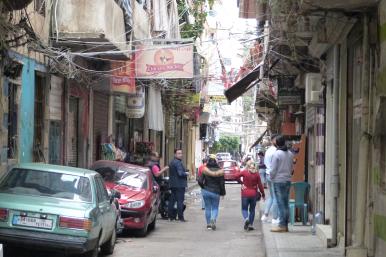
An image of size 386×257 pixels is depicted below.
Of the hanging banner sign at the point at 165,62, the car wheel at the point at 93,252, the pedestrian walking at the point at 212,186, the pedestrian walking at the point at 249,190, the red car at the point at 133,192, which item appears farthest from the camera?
the hanging banner sign at the point at 165,62

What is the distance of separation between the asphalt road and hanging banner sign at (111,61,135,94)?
4343 mm

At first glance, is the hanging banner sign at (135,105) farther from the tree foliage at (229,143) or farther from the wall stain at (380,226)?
the tree foliage at (229,143)

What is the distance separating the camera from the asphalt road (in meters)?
12.1

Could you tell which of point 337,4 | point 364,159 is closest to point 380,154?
point 364,159

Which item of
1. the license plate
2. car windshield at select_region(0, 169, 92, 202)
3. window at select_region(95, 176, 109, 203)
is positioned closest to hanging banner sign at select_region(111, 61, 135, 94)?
window at select_region(95, 176, 109, 203)

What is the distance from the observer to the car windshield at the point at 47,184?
10258mm

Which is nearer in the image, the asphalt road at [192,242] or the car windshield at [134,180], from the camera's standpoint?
the asphalt road at [192,242]

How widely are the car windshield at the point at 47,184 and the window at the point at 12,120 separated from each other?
409 centimetres

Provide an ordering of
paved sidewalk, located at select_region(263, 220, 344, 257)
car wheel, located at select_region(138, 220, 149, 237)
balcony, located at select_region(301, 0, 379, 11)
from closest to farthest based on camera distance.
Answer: balcony, located at select_region(301, 0, 379, 11) < paved sidewalk, located at select_region(263, 220, 344, 257) < car wheel, located at select_region(138, 220, 149, 237)

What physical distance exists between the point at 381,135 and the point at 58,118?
11.3 meters

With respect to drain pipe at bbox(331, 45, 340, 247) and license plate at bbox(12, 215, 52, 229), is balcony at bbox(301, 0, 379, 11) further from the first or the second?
license plate at bbox(12, 215, 52, 229)

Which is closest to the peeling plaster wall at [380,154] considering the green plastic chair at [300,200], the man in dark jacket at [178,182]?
the green plastic chair at [300,200]

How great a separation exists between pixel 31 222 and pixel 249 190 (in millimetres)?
7246

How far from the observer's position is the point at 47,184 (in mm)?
10445
